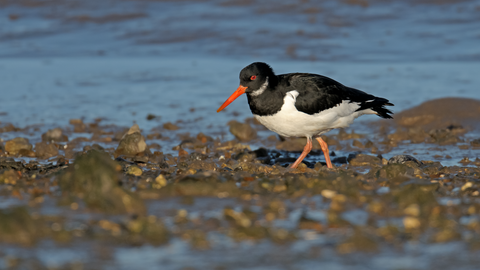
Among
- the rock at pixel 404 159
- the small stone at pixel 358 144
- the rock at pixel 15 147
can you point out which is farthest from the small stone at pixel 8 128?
the rock at pixel 404 159

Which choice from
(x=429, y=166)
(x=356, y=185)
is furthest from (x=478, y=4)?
(x=356, y=185)

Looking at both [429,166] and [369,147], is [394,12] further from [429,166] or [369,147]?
[429,166]

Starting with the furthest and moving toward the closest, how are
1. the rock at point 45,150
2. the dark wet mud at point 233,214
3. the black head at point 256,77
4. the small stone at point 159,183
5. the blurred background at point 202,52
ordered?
the blurred background at point 202,52 → the rock at point 45,150 → the black head at point 256,77 → the small stone at point 159,183 → the dark wet mud at point 233,214

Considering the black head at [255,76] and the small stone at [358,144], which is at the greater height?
the black head at [255,76]

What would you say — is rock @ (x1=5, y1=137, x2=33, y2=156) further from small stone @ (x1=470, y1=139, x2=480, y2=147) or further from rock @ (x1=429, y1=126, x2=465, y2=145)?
small stone @ (x1=470, y1=139, x2=480, y2=147)

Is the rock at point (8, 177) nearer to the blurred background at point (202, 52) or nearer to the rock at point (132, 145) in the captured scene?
the rock at point (132, 145)

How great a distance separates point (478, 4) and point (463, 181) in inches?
411

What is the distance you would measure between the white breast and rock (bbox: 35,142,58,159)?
2.49 metres

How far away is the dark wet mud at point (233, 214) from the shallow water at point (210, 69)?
25 millimetres

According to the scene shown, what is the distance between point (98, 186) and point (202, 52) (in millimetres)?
8553

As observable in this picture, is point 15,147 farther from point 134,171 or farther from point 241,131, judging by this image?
point 241,131

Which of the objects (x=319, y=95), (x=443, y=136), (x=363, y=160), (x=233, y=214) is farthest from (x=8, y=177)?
(x=443, y=136)

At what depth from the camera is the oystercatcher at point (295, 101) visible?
19.9 feet

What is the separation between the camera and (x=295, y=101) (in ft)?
19.9
